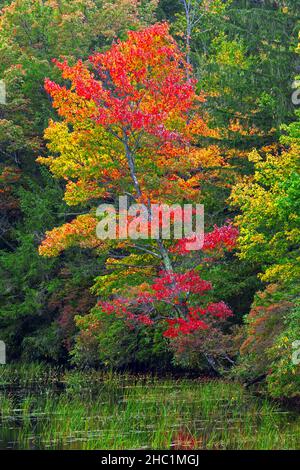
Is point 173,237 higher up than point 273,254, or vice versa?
point 173,237

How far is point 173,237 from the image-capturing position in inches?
974

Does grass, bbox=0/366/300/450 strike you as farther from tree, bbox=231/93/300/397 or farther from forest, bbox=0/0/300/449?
tree, bbox=231/93/300/397

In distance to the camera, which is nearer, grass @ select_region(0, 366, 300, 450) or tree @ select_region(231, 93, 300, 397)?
grass @ select_region(0, 366, 300, 450)

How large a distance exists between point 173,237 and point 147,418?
8.95 m

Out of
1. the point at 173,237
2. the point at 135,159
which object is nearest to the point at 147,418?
the point at 173,237

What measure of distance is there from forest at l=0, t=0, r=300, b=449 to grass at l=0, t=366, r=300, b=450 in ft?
1.31

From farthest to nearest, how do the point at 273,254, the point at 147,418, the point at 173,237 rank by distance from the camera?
1. the point at 173,237
2. the point at 273,254
3. the point at 147,418

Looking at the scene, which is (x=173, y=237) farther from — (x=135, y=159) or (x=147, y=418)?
(x=147, y=418)

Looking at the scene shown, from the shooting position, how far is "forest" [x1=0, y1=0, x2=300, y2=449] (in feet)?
66.7

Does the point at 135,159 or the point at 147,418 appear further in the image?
the point at 135,159

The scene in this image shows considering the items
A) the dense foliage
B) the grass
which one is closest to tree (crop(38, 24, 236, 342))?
the dense foliage

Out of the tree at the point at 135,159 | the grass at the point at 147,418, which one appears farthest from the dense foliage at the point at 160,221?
the grass at the point at 147,418

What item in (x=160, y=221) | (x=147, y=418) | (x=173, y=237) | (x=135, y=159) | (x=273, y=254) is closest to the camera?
(x=147, y=418)

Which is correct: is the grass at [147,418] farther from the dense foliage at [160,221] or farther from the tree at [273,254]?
the dense foliage at [160,221]
